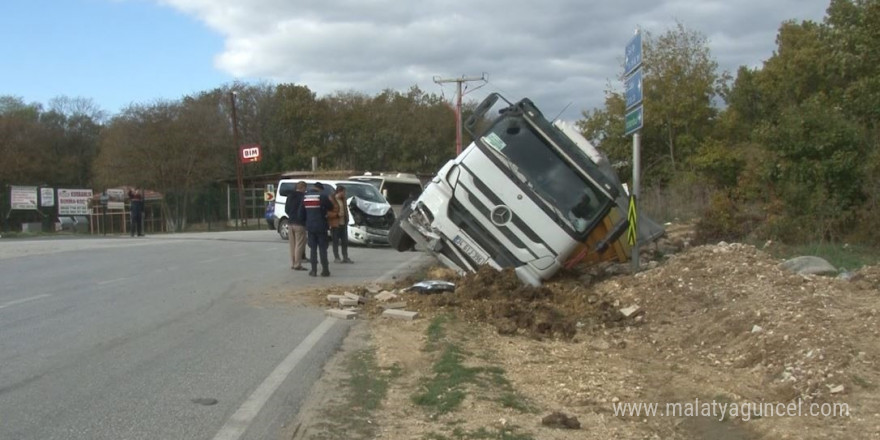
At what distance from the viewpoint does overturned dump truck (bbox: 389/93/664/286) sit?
444 inches

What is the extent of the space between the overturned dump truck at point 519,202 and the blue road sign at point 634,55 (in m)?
1.91

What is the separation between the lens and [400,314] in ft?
32.1

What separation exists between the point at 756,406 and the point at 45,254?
17.8m

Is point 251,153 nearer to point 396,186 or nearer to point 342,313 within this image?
point 396,186

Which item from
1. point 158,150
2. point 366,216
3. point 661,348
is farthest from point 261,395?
point 158,150

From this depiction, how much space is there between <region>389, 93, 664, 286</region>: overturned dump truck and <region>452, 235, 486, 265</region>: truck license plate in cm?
1

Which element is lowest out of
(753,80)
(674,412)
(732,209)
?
(674,412)

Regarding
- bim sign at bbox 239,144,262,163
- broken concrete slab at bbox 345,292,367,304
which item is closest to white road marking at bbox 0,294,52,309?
broken concrete slab at bbox 345,292,367,304

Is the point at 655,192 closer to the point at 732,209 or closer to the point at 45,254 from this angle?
the point at 732,209

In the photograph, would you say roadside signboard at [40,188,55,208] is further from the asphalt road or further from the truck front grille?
the truck front grille

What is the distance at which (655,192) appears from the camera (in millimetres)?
27750

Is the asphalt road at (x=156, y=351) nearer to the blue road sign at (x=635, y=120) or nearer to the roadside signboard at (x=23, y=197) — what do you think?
the blue road sign at (x=635, y=120)

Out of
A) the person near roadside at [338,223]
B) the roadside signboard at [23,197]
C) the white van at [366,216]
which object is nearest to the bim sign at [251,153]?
the roadside signboard at [23,197]

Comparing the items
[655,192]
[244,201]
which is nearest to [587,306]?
[655,192]
